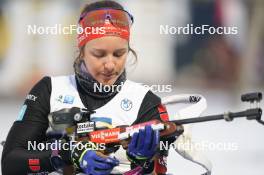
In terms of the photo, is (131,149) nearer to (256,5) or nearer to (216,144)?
(216,144)

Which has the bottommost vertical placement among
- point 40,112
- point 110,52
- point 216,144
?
point 216,144

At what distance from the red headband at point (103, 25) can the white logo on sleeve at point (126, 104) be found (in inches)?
11.4

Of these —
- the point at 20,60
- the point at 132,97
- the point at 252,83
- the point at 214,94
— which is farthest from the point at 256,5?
the point at 132,97

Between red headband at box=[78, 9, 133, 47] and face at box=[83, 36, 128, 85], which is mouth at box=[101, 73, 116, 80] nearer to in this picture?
face at box=[83, 36, 128, 85]

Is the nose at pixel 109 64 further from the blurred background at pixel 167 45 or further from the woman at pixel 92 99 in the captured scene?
the blurred background at pixel 167 45

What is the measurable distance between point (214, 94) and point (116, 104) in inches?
197

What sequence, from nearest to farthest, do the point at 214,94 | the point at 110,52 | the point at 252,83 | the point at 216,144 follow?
the point at 110,52
the point at 216,144
the point at 214,94
the point at 252,83

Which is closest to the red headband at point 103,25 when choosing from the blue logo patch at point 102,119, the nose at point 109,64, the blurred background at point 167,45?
the nose at point 109,64

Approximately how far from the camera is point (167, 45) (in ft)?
33.9

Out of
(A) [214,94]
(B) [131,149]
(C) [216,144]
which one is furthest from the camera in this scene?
(A) [214,94]

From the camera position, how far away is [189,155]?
378 cm

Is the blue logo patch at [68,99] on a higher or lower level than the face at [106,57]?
lower

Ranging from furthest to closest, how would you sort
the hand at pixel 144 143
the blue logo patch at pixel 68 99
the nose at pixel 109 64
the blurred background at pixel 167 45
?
1. the blurred background at pixel 167 45
2. the blue logo patch at pixel 68 99
3. the nose at pixel 109 64
4. the hand at pixel 144 143

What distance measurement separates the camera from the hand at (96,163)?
3.41 meters
